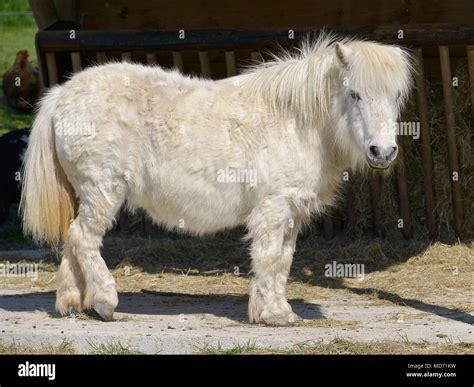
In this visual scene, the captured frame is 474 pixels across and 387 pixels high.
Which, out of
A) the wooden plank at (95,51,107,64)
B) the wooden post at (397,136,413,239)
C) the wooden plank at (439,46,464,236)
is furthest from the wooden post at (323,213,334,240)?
the wooden plank at (95,51,107,64)

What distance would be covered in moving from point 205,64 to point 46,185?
2.97 metres

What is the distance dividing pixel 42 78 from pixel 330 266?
11.5 ft

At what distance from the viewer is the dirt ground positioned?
6.59m

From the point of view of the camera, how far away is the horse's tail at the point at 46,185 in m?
7.47

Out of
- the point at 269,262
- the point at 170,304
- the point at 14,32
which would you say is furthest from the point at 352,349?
the point at 14,32

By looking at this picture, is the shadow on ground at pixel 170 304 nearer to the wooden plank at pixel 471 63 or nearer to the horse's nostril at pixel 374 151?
the horse's nostril at pixel 374 151

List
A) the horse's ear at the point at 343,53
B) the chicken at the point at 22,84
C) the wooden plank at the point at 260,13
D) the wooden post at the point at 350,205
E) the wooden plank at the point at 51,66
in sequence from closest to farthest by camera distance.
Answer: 1. the horse's ear at the point at 343,53
2. the wooden plank at the point at 51,66
3. the wooden post at the point at 350,205
4. the wooden plank at the point at 260,13
5. the chicken at the point at 22,84

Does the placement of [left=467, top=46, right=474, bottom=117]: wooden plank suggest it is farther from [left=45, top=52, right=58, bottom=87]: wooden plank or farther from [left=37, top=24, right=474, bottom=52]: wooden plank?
[left=45, top=52, right=58, bottom=87]: wooden plank

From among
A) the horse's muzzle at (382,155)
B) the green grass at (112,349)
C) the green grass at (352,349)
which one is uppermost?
the horse's muzzle at (382,155)

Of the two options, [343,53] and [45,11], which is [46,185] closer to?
[343,53]

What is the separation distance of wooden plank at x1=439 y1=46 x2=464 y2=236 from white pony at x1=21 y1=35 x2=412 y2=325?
2368 mm

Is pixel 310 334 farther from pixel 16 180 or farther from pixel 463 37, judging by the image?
pixel 16 180

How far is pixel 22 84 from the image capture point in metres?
15.3

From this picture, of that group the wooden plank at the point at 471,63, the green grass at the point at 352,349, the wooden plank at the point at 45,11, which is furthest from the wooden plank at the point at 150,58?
the green grass at the point at 352,349
